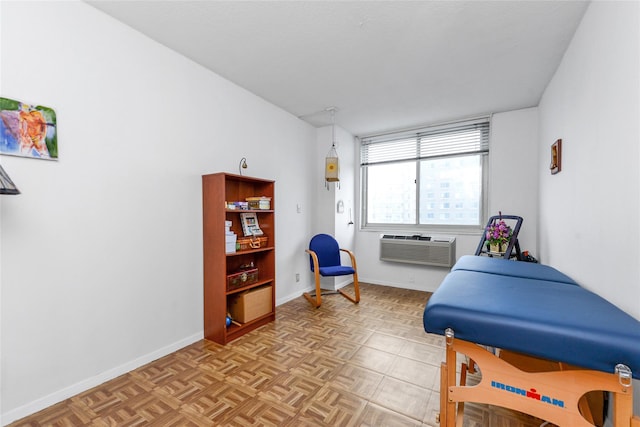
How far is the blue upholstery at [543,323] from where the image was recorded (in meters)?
0.96

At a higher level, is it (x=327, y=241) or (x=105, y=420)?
(x=327, y=241)

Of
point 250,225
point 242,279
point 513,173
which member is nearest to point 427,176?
point 513,173

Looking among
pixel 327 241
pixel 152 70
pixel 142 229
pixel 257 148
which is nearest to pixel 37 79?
pixel 152 70

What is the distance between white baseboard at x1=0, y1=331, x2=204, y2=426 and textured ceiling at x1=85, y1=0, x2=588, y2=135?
2676 mm

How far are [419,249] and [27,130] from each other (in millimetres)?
4408

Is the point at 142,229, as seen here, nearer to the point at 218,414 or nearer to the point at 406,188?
the point at 218,414

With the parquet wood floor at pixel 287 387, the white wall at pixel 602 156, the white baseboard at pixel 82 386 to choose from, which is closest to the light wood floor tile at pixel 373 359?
the parquet wood floor at pixel 287 387

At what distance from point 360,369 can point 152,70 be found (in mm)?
3038

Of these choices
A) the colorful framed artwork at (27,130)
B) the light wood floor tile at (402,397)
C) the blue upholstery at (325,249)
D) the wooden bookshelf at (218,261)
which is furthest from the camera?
the blue upholstery at (325,249)

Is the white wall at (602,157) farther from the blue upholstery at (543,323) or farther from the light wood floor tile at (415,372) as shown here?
the light wood floor tile at (415,372)

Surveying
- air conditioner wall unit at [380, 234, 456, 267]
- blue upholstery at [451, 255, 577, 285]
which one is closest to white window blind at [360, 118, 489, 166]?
air conditioner wall unit at [380, 234, 456, 267]

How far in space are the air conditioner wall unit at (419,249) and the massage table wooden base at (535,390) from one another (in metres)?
3.02

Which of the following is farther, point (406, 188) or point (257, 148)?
point (406, 188)

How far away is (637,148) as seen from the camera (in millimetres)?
1254
